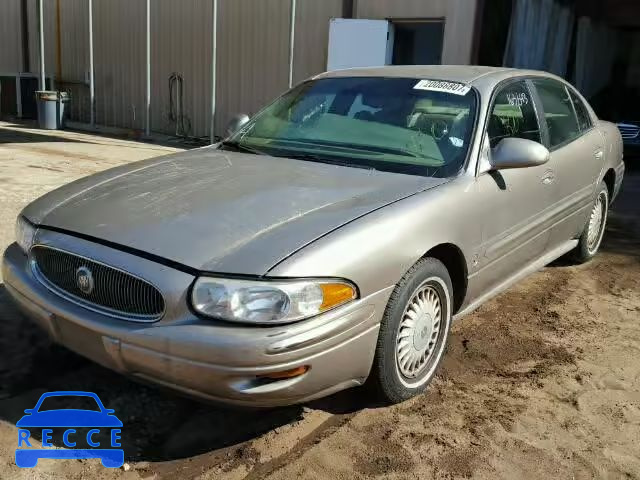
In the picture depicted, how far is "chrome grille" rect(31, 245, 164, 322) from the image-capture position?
7.74 feet

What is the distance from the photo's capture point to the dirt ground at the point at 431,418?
2.49m

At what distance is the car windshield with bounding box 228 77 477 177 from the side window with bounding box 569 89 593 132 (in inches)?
64.1

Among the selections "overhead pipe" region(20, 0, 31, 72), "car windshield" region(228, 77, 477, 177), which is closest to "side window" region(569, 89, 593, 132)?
"car windshield" region(228, 77, 477, 177)

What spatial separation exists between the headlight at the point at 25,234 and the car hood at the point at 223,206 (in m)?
0.04

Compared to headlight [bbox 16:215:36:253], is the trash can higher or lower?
lower

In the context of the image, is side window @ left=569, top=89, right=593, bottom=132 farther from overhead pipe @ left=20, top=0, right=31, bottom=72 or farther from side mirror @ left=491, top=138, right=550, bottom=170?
overhead pipe @ left=20, top=0, right=31, bottom=72

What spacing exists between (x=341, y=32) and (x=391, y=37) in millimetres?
942

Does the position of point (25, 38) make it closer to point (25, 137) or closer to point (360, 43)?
point (25, 137)

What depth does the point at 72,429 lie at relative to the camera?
106 inches

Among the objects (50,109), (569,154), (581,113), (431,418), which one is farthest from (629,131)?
(50,109)

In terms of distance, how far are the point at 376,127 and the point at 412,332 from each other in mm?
1232

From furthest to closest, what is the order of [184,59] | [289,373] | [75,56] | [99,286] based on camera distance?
[75,56]
[184,59]
[99,286]
[289,373]

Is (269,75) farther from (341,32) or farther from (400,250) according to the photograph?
(400,250)

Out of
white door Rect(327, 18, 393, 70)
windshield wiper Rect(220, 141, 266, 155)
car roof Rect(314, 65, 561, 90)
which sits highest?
white door Rect(327, 18, 393, 70)
